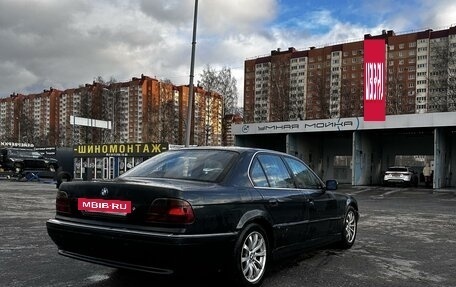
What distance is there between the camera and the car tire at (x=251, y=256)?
4.81 metres

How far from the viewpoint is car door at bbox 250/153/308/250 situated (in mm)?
5398

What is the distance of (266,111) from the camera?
239 feet

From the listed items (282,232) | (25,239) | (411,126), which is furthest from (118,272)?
(411,126)

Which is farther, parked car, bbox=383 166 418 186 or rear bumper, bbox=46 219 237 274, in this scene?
parked car, bbox=383 166 418 186

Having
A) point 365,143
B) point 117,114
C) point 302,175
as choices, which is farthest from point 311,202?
point 117,114

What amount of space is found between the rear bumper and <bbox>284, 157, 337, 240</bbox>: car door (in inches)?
69.4

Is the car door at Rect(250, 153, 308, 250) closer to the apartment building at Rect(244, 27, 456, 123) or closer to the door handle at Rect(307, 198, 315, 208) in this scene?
the door handle at Rect(307, 198, 315, 208)

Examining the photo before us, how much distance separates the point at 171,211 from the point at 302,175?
260 centimetres

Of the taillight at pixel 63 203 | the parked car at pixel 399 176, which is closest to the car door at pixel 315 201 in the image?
the taillight at pixel 63 203

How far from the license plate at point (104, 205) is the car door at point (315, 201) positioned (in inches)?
97.2

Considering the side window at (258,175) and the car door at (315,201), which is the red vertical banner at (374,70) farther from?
the side window at (258,175)

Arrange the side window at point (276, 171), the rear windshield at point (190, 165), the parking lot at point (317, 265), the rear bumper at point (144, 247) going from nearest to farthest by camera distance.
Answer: the rear bumper at point (144, 247)
the rear windshield at point (190, 165)
the parking lot at point (317, 265)
the side window at point (276, 171)

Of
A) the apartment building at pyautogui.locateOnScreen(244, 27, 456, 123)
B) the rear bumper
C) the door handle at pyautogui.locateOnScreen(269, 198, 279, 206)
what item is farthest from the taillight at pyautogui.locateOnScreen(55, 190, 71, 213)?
the apartment building at pyautogui.locateOnScreen(244, 27, 456, 123)

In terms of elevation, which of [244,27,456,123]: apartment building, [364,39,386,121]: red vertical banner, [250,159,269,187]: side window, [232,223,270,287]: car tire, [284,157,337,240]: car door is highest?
[244,27,456,123]: apartment building
